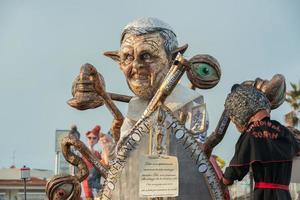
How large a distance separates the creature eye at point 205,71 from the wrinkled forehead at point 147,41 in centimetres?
42

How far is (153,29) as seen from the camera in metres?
4.14

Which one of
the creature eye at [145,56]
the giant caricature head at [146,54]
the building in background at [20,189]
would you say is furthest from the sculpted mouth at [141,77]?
the building in background at [20,189]

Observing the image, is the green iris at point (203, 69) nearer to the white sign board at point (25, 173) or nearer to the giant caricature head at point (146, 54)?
the giant caricature head at point (146, 54)

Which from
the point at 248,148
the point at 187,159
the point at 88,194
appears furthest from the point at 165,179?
the point at 88,194

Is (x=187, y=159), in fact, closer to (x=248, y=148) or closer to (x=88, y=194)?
(x=248, y=148)

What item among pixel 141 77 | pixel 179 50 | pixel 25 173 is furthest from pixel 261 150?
pixel 25 173

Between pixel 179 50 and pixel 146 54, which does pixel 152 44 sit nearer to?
pixel 146 54

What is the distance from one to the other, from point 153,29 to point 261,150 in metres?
1.47

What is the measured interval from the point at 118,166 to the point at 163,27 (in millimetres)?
1248

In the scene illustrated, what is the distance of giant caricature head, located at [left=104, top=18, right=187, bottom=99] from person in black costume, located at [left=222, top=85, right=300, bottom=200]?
38.5 inches

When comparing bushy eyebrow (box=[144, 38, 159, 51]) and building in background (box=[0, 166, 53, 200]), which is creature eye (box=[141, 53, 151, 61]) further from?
building in background (box=[0, 166, 53, 200])

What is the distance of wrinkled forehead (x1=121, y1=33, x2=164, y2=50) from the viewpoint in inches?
161

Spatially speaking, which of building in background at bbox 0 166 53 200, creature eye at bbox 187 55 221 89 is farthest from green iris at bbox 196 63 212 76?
building in background at bbox 0 166 53 200

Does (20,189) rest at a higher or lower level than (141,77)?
lower
